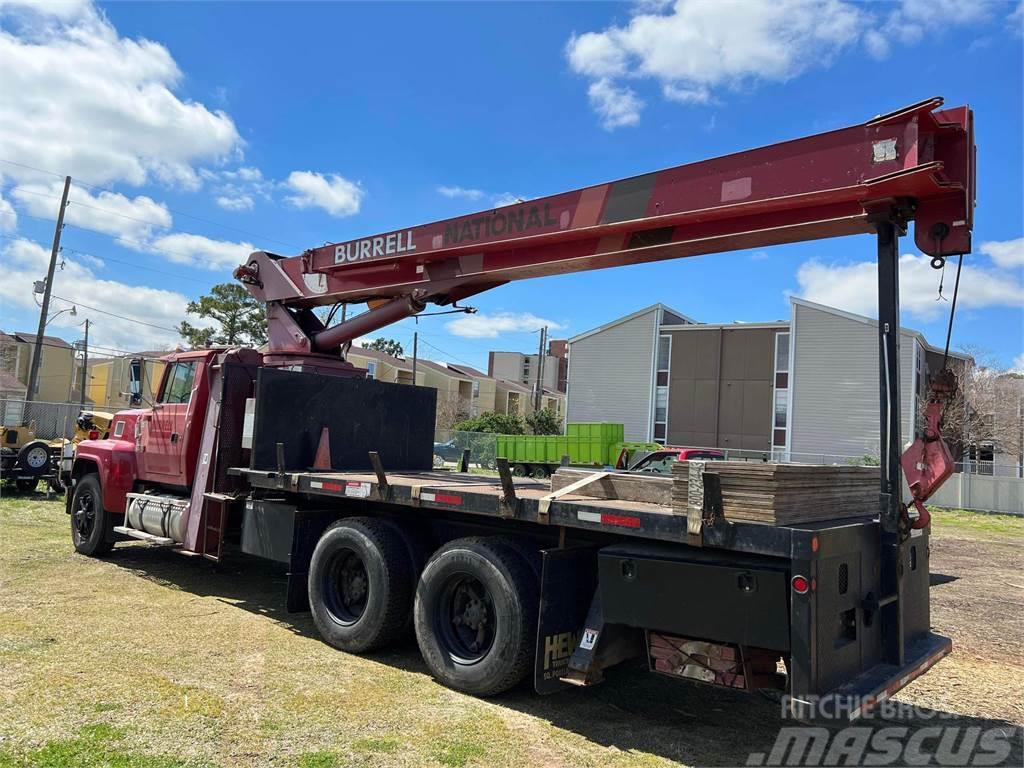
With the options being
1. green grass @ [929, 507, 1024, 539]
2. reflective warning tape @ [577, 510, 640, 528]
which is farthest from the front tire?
green grass @ [929, 507, 1024, 539]

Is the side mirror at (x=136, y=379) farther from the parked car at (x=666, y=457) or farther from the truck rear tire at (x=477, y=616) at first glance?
the parked car at (x=666, y=457)

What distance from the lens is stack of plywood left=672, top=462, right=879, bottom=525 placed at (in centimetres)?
418

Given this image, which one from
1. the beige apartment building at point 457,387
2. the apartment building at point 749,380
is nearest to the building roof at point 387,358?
the beige apartment building at point 457,387

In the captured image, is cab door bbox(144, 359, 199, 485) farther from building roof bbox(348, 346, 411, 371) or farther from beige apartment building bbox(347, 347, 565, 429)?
building roof bbox(348, 346, 411, 371)

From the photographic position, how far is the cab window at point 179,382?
29.2ft

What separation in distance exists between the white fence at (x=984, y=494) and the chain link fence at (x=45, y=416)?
28878 millimetres

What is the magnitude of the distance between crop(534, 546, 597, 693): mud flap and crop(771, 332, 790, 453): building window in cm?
3375

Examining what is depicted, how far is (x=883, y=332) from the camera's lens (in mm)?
4609

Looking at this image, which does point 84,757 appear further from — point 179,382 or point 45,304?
point 45,304

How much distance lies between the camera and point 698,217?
17.8ft

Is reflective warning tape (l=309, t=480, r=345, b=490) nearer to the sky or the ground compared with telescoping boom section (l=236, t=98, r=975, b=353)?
nearer to the ground

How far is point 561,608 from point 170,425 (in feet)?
19.5

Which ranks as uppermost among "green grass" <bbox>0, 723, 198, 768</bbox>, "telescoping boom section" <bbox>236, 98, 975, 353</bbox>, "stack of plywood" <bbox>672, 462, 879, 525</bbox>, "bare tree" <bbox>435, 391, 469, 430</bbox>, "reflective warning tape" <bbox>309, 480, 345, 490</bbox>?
"bare tree" <bbox>435, 391, 469, 430</bbox>

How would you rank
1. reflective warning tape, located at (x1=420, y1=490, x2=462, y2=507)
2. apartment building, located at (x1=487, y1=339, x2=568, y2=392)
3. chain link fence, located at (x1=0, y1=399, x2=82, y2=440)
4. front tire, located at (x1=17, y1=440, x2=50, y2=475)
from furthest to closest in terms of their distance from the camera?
apartment building, located at (x1=487, y1=339, x2=568, y2=392) → chain link fence, located at (x1=0, y1=399, x2=82, y2=440) → front tire, located at (x1=17, y1=440, x2=50, y2=475) → reflective warning tape, located at (x1=420, y1=490, x2=462, y2=507)
